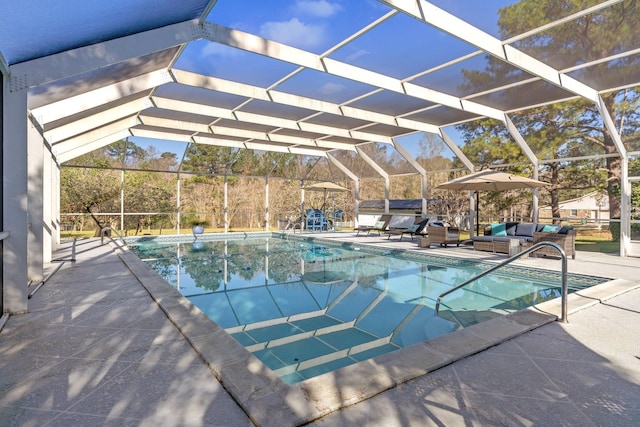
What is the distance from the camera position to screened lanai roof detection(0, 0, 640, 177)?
3877 mm

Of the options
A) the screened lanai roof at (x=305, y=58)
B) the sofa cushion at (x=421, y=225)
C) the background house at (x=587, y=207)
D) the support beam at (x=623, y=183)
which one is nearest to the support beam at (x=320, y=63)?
the screened lanai roof at (x=305, y=58)

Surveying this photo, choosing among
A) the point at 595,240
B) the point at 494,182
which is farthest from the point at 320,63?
the point at 595,240

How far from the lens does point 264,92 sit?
26.7 feet

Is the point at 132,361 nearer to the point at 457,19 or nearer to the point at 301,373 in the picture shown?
the point at 301,373

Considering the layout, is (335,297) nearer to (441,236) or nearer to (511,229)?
(441,236)

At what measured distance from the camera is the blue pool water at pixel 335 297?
3619 mm

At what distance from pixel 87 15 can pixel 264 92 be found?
4909 mm

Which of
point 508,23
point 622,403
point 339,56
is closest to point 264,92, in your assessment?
point 339,56

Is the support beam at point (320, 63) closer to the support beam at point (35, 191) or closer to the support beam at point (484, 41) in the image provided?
the support beam at point (484, 41)

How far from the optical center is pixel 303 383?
225 centimetres

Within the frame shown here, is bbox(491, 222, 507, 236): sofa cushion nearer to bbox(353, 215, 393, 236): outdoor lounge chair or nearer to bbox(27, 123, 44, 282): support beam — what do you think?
bbox(353, 215, 393, 236): outdoor lounge chair

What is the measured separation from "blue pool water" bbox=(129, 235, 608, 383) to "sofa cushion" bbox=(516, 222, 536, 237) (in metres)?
2.45

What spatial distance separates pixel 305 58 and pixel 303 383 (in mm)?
5462

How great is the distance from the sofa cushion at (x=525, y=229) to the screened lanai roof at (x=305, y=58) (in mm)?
2262
